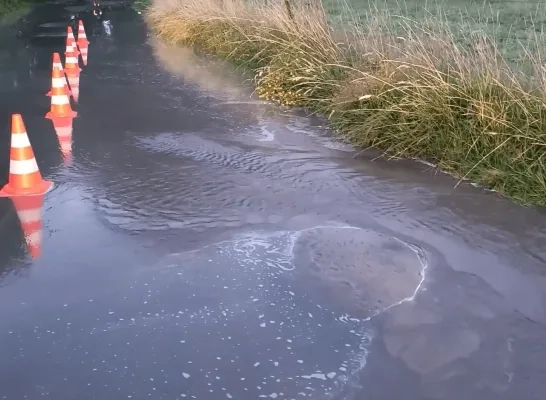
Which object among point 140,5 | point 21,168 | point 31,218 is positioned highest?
point 140,5

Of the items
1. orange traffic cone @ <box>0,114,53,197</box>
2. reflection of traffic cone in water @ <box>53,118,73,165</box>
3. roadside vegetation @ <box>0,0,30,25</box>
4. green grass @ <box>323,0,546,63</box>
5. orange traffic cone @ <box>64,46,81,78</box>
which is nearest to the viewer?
orange traffic cone @ <box>0,114,53,197</box>

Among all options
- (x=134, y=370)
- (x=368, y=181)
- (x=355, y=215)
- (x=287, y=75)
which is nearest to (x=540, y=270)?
(x=355, y=215)

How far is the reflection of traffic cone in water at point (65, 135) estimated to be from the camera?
25.0 feet

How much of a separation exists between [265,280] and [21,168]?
9.83 ft

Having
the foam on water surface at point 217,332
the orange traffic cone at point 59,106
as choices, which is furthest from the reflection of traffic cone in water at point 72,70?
the foam on water surface at point 217,332

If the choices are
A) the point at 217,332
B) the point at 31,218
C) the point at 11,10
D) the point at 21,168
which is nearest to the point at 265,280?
the point at 217,332

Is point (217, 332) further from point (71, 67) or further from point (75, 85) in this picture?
point (71, 67)

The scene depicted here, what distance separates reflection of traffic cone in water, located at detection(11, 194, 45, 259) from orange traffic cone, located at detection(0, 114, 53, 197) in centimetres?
16

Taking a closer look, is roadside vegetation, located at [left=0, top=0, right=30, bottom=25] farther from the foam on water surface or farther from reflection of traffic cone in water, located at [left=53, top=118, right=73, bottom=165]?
the foam on water surface

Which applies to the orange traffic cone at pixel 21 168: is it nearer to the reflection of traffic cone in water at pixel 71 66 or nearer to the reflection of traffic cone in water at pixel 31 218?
the reflection of traffic cone in water at pixel 31 218

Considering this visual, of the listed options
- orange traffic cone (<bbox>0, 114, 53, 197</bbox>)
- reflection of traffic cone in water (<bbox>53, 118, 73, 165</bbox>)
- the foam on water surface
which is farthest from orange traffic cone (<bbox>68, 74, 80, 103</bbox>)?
the foam on water surface

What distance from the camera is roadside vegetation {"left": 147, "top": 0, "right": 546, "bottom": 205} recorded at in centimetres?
659

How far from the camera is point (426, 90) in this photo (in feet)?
24.3

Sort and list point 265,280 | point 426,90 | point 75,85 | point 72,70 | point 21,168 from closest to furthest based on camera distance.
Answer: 1. point 265,280
2. point 21,168
3. point 426,90
4. point 75,85
5. point 72,70
